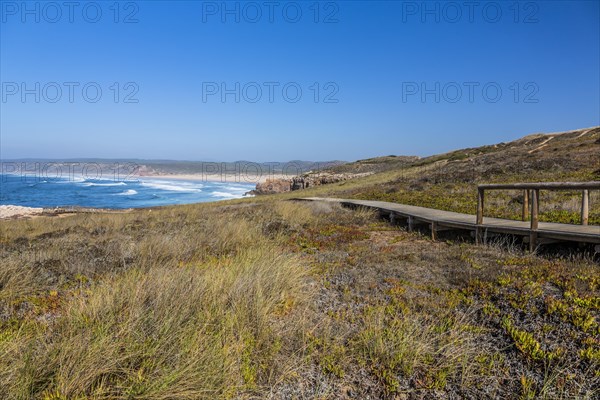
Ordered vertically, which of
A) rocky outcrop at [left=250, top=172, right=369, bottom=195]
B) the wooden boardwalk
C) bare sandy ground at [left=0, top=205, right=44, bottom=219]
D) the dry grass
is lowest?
bare sandy ground at [left=0, top=205, right=44, bottom=219]

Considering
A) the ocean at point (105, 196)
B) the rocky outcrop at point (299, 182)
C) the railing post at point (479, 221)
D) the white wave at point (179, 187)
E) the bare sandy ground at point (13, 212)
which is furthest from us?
the white wave at point (179, 187)

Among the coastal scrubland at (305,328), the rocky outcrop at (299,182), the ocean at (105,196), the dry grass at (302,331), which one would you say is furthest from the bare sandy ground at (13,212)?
the rocky outcrop at (299,182)

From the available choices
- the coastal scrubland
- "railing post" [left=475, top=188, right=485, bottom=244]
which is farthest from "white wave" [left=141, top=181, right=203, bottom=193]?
the coastal scrubland

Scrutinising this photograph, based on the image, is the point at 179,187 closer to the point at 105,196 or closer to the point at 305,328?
the point at 105,196

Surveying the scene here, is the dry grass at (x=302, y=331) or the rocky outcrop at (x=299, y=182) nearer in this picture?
the dry grass at (x=302, y=331)

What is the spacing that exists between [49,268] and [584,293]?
8942mm

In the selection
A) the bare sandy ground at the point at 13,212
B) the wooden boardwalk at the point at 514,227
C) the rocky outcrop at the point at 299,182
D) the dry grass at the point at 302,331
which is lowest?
the bare sandy ground at the point at 13,212

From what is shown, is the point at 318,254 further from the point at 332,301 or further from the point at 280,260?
the point at 332,301

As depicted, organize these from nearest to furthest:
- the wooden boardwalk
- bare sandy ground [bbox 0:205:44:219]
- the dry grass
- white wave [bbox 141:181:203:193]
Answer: the dry grass < the wooden boardwalk < bare sandy ground [bbox 0:205:44:219] < white wave [bbox 141:181:203:193]

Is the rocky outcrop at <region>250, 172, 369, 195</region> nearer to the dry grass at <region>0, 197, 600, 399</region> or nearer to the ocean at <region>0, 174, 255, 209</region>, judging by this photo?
the ocean at <region>0, 174, 255, 209</region>

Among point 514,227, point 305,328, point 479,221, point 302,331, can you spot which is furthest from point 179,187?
point 302,331

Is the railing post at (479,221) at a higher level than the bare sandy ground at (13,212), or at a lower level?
higher

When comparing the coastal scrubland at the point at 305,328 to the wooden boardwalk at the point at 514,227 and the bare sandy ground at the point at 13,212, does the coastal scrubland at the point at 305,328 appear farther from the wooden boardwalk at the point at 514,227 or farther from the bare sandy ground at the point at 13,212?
the bare sandy ground at the point at 13,212

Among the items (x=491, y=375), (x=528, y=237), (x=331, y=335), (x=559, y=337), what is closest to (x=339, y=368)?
(x=331, y=335)
